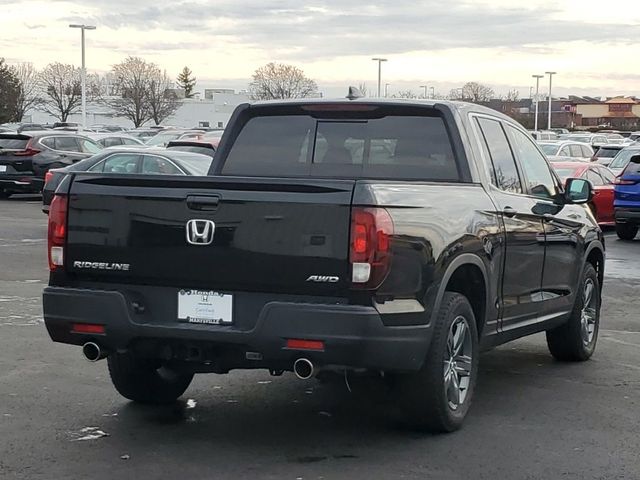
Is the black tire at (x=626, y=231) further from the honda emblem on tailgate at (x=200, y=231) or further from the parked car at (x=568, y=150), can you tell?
the honda emblem on tailgate at (x=200, y=231)

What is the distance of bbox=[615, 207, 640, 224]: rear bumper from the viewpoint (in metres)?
17.9

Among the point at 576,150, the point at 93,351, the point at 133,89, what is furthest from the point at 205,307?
the point at 133,89

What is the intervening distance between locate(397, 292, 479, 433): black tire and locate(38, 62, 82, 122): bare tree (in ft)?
291

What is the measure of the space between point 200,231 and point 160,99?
88.1 m

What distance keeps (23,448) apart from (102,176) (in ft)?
4.96

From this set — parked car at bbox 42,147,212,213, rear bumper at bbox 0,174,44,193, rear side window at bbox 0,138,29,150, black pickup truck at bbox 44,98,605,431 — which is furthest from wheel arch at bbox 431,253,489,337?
→ rear side window at bbox 0,138,29,150

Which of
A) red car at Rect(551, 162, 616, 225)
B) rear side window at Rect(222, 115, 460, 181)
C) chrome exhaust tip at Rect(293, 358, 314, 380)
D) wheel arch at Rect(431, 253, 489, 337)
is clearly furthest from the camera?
red car at Rect(551, 162, 616, 225)

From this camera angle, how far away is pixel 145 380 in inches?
251

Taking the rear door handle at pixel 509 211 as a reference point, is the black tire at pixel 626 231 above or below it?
below

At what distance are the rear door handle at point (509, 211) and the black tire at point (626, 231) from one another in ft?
41.5

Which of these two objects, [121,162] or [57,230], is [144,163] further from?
[57,230]

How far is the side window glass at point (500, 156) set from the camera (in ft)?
22.1

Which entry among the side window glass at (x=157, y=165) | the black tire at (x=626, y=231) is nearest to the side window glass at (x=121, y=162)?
the side window glass at (x=157, y=165)

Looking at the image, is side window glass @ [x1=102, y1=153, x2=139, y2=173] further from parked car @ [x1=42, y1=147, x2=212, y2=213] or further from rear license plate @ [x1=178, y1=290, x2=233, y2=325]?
rear license plate @ [x1=178, y1=290, x2=233, y2=325]
